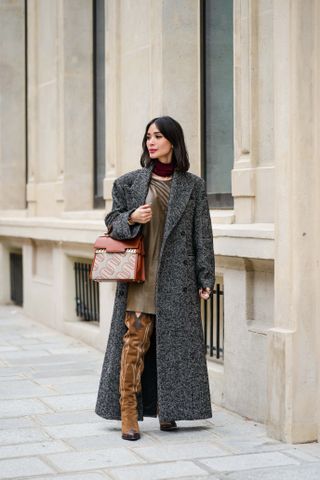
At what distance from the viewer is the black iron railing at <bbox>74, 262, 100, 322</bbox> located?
11.8 metres

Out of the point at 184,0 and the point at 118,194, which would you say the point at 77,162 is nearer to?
the point at 184,0

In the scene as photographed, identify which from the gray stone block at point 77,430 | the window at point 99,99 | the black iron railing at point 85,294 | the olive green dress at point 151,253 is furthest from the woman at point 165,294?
the window at point 99,99

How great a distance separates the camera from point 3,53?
14.9 meters

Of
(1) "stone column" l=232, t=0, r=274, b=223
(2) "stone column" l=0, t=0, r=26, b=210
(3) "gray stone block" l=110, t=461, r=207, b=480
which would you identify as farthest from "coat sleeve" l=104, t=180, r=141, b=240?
(2) "stone column" l=0, t=0, r=26, b=210

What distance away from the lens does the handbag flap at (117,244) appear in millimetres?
6746

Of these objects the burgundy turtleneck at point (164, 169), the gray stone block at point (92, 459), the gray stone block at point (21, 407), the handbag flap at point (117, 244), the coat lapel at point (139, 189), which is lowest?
the gray stone block at point (92, 459)

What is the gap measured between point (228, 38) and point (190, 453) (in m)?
3.88

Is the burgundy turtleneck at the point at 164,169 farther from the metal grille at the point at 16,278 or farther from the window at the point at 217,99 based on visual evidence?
the metal grille at the point at 16,278

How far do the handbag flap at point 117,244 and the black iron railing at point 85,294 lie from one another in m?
4.80

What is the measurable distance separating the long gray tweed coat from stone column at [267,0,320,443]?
1.82ft

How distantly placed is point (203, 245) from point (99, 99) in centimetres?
580

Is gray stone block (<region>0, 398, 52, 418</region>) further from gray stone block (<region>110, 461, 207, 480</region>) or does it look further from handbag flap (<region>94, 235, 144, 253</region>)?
gray stone block (<region>110, 461, 207, 480</region>)

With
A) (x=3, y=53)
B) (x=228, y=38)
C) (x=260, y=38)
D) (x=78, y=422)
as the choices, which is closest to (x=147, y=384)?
(x=78, y=422)

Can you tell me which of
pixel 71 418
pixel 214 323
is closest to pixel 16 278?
pixel 214 323
